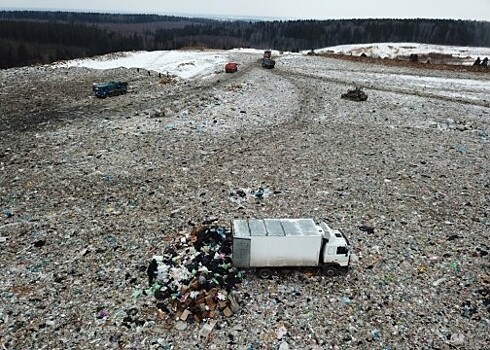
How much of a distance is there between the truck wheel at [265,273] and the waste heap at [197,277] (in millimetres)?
398

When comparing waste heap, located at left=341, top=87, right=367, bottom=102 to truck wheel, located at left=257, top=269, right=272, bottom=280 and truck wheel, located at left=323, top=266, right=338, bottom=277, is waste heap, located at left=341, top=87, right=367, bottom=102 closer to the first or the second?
truck wheel, located at left=323, top=266, right=338, bottom=277

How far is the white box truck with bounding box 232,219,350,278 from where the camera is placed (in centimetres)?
700

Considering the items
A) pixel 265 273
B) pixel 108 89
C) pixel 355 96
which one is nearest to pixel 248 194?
pixel 265 273

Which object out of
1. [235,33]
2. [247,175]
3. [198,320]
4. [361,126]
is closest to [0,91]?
[247,175]

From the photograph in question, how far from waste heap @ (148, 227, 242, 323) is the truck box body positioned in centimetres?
46

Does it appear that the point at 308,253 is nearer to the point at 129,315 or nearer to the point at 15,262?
the point at 129,315

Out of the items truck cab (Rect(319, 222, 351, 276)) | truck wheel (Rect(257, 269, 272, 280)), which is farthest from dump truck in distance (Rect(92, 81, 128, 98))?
truck cab (Rect(319, 222, 351, 276))

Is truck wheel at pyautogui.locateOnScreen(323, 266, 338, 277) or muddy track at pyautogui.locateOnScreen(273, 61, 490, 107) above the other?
muddy track at pyautogui.locateOnScreen(273, 61, 490, 107)

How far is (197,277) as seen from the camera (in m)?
7.04

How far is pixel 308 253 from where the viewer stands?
23.8 ft

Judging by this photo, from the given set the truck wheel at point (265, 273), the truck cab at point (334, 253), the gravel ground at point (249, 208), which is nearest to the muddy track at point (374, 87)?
the gravel ground at point (249, 208)

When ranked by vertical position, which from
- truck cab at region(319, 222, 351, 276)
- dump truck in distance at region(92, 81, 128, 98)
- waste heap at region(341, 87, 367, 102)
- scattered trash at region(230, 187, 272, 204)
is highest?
waste heap at region(341, 87, 367, 102)

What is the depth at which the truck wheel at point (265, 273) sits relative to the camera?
23.9ft

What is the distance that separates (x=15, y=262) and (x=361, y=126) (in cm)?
1418
